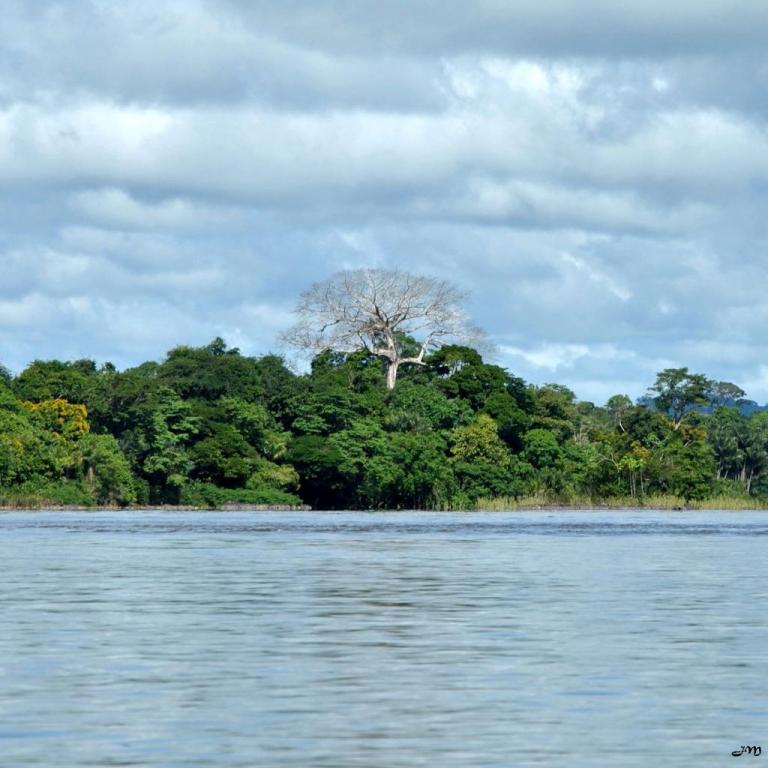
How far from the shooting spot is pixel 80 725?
1427 centimetres

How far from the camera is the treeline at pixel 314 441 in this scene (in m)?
103

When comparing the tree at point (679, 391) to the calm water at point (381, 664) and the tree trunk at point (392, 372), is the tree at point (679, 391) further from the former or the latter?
the calm water at point (381, 664)

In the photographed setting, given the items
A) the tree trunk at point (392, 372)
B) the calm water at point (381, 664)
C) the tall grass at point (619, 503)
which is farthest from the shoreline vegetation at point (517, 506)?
the calm water at point (381, 664)

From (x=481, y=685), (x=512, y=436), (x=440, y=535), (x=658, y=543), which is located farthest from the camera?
(x=512, y=436)

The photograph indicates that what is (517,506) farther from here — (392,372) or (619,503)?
(392,372)

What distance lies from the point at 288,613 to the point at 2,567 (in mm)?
13846

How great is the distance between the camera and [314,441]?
109562 millimetres

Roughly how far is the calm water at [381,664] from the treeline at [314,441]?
217 ft

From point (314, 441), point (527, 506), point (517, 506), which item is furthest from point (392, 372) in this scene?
point (517, 506)

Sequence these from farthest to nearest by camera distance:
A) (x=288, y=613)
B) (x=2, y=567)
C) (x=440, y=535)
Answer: (x=440, y=535), (x=2, y=567), (x=288, y=613)

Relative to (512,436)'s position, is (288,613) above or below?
below

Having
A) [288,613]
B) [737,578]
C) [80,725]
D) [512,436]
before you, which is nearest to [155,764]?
[80,725]

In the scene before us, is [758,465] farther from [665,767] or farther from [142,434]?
[665,767]

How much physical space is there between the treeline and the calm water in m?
66.1
